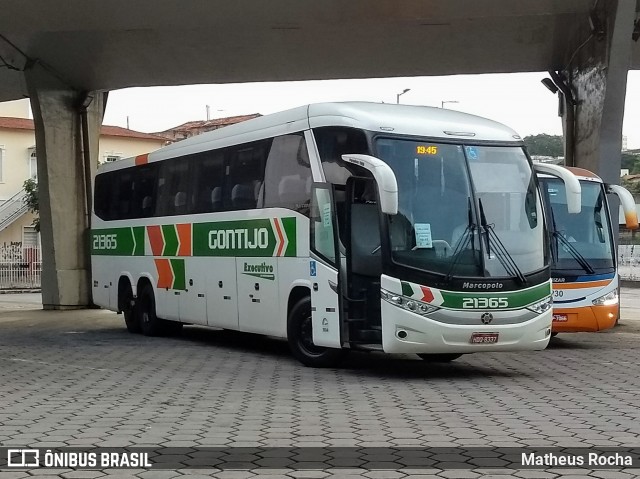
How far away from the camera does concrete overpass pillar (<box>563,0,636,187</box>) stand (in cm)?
1897

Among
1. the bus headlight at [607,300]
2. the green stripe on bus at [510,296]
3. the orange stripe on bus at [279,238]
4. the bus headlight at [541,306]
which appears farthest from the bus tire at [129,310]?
the bus headlight at [541,306]

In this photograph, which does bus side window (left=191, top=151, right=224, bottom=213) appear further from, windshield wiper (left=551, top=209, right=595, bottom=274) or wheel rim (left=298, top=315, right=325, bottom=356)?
windshield wiper (left=551, top=209, right=595, bottom=274)

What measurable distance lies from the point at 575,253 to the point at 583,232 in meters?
0.47

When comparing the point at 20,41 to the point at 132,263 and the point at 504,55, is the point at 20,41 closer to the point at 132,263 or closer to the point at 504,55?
the point at 132,263

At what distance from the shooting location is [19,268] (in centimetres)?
4519

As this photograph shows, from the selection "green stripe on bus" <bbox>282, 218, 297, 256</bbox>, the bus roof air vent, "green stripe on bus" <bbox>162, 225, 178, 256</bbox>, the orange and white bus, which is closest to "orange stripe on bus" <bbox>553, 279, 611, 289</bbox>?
the orange and white bus

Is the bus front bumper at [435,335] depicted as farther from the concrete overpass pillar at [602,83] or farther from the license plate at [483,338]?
the concrete overpass pillar at [602,83]

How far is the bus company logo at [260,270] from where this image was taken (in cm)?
1359

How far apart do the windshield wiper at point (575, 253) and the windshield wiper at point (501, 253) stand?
4.64m

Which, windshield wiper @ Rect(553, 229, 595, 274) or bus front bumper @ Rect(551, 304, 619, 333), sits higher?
windshield wiper @ Rect(553, 229, 595, 274)

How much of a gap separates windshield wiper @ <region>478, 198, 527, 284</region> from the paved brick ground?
4.21 feet

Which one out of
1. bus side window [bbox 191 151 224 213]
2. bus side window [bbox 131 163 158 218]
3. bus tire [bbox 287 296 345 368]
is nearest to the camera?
bus tire [bbox 287 296 345 368]

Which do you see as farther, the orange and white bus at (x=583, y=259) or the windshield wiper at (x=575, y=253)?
the windshield wiper at (x=575, y=253)

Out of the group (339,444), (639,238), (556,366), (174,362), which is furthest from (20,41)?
(639,238)
